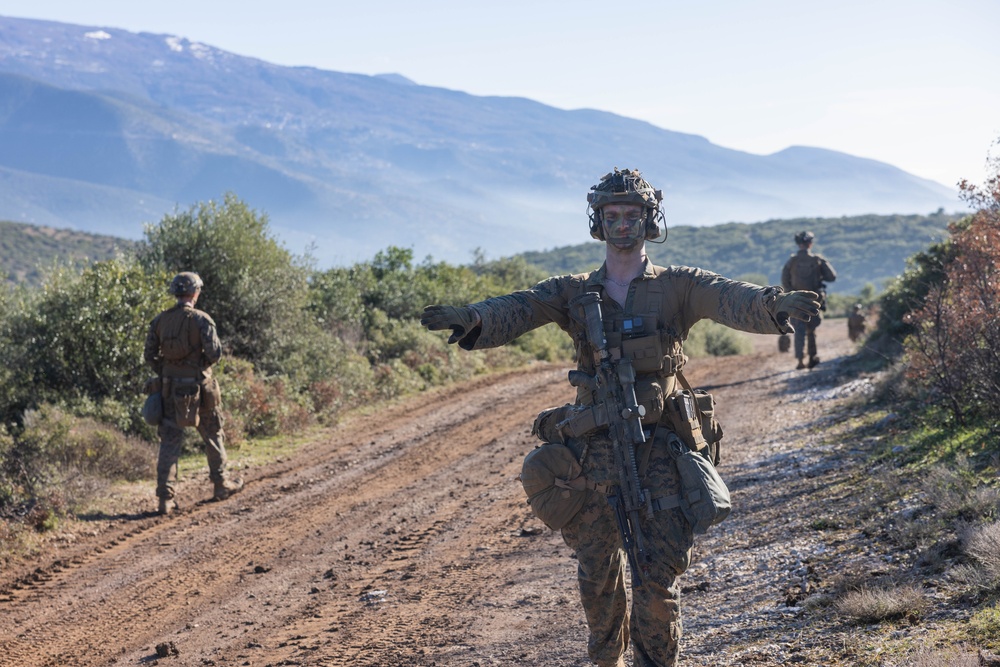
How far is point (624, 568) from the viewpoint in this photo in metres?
5.27

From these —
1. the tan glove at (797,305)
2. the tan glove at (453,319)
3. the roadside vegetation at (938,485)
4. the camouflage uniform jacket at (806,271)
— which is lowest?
the roadside vegetation at (938,485)

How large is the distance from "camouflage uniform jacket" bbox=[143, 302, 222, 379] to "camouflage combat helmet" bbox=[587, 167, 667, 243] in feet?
21.0

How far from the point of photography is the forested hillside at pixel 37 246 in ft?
230

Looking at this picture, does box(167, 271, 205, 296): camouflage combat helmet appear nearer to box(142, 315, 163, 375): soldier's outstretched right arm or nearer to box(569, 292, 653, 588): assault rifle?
box(142, 315, 163, 375): soldier's outstretched right arm

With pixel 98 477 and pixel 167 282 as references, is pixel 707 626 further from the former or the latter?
pixel 167 282

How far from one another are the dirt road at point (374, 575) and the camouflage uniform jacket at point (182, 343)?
62.2 inches

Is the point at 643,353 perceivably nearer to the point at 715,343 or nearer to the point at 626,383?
the point at 626,383

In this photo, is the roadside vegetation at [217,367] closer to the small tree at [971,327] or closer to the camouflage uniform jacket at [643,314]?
the camouflage uniform jacket at [643,314]

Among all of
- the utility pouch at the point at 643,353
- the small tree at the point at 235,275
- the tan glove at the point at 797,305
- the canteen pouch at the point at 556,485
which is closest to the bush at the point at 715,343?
the small tree at the point at 235,275

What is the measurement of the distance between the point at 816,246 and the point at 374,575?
11048cm

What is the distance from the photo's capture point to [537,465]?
510 cm

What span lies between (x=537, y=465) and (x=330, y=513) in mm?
5549

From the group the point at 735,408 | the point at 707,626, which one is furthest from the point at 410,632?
the point at 735,408

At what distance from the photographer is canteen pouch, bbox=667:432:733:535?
4.75 meters
